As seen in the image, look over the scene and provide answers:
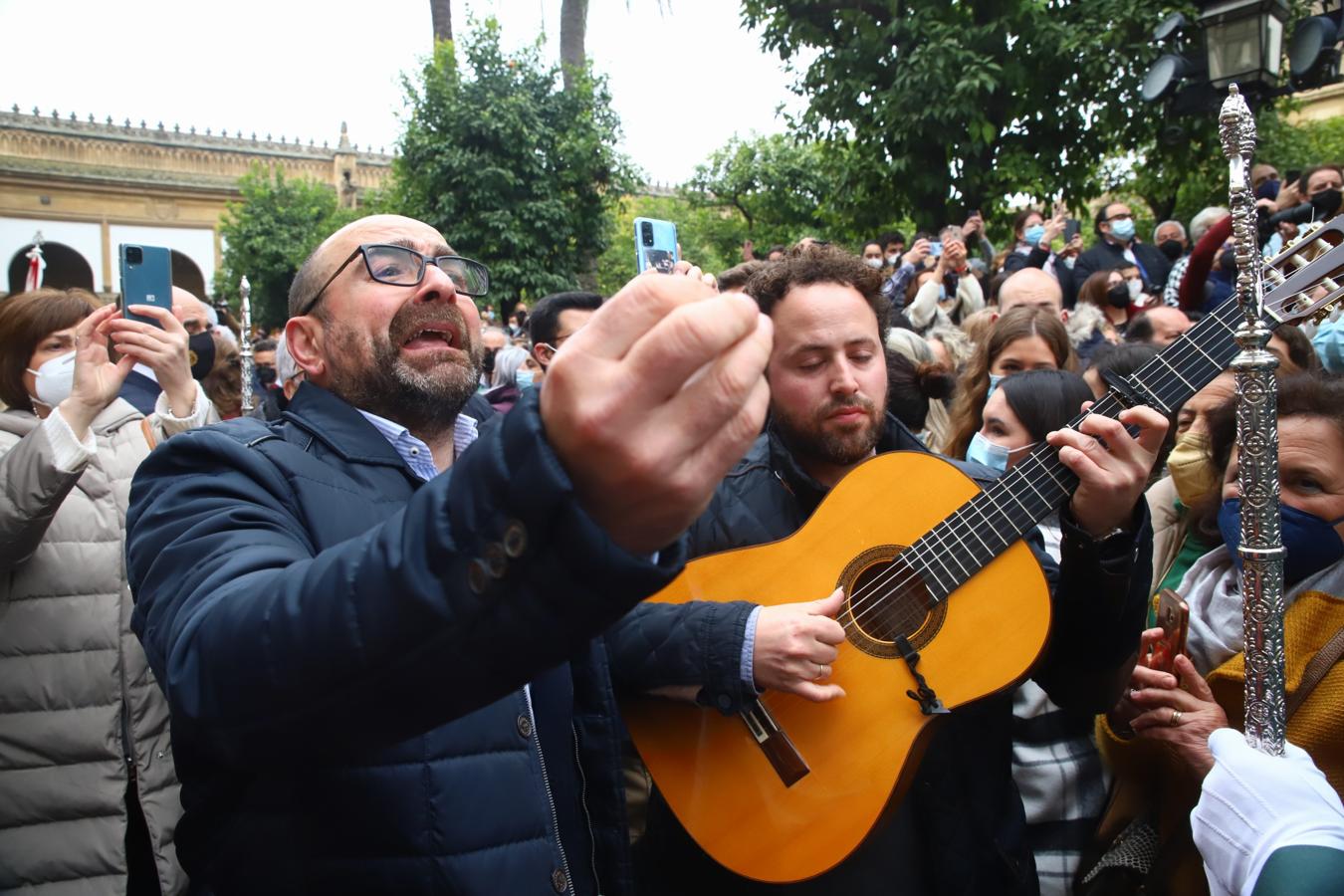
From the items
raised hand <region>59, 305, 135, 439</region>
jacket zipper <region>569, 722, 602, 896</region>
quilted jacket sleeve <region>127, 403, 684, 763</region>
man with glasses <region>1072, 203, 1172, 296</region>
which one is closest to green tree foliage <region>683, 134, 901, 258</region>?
man with glasses <region>1072, 203, 1172, 296</region>

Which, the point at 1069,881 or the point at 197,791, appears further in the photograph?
the point at 1069,881

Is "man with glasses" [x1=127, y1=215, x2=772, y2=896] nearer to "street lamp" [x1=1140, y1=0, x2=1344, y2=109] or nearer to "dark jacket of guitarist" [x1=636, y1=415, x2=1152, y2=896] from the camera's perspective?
"dark jacket of guitarist" [x1=636, y1=415, x2=1152, y2=896]

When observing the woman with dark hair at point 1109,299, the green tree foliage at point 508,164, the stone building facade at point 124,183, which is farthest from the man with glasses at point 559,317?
the stone building facade at point 124,183

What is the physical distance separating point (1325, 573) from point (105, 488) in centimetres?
326

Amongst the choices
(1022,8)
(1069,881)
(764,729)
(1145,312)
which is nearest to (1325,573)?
(1069,881)

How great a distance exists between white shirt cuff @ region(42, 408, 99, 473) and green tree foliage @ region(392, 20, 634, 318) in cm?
1447

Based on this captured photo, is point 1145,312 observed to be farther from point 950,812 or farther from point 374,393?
point 374,393

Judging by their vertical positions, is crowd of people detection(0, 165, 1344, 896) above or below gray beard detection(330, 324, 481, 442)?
below

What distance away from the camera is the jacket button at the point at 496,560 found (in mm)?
833

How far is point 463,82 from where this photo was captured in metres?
17.2

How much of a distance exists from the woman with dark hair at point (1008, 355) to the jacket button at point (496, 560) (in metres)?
3.22

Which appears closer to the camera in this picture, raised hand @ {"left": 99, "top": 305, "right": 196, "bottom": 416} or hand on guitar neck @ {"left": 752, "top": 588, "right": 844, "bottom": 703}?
hand on guitar neck @ {"left": 752, "top": 588, "right": 844, "bottom": 703}

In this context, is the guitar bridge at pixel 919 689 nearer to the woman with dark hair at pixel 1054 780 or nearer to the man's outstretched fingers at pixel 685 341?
the woman with dark hair at pixel 1054 780

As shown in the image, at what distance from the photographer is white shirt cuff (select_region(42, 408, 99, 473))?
2451 millimetres
